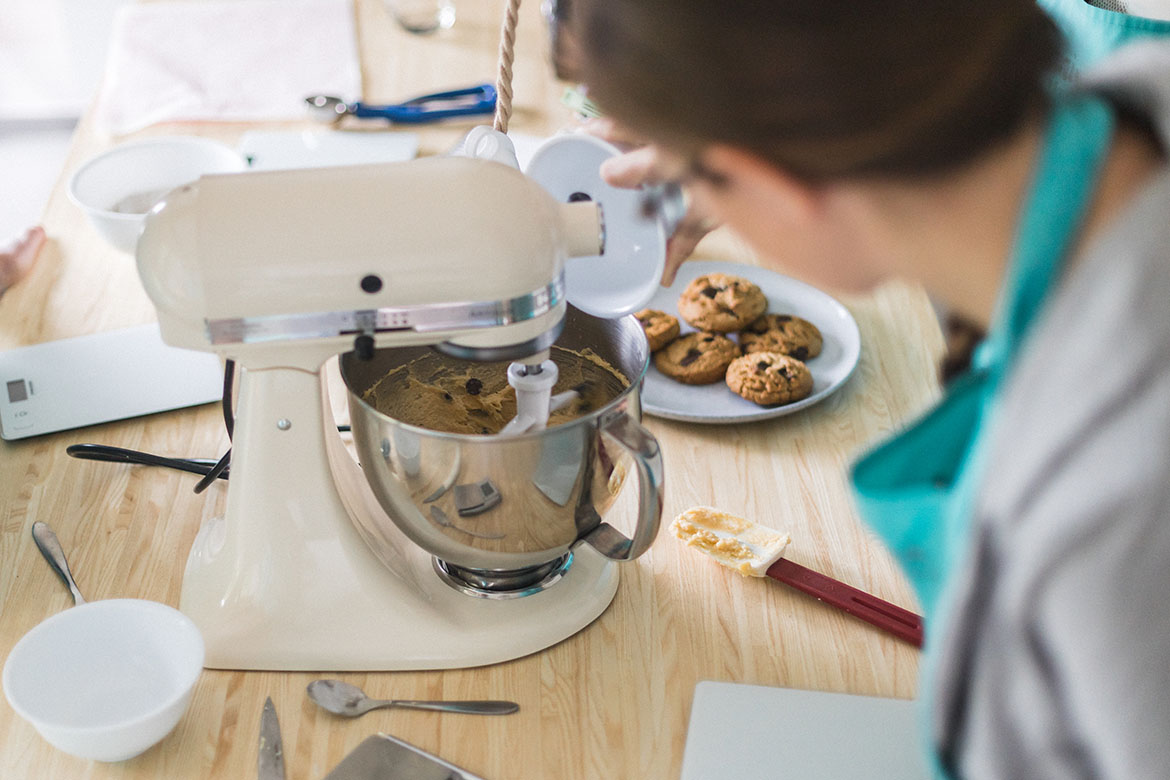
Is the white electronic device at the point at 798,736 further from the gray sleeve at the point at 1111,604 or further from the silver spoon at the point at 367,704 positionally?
the gray sleeve at the point at 1111,604

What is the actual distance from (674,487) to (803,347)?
0.25 metres

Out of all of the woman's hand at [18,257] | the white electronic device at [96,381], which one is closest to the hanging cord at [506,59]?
the white electronic device at [96,381]

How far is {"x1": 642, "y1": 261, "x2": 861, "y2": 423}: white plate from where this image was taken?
109 cm

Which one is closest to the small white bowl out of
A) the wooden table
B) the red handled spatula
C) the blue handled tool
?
the wooden table

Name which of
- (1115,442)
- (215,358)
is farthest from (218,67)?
(1115,442)

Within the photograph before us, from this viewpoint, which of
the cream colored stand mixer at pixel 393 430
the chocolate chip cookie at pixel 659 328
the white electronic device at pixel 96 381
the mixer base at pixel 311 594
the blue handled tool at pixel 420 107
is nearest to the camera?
the cream colored stand mixer at pixel 393 430

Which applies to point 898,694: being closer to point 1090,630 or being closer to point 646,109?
point 1090,630

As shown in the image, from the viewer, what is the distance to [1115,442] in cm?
45

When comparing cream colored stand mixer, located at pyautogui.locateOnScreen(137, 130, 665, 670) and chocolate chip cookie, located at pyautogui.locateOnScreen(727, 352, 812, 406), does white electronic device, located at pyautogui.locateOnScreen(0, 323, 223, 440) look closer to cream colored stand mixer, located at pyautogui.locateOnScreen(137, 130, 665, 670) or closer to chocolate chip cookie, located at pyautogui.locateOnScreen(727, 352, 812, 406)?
cream colored stand mixer, located at pyautogui.locateOnScreen(137, 130, 665, 670)

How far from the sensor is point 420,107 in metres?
1.64

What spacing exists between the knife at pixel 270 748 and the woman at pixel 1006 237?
0.47 meters

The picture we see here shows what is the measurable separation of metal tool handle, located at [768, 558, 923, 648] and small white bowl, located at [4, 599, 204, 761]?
48 cm

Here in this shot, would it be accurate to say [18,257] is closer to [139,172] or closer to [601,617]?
[139,172]

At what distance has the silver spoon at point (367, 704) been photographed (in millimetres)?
797
